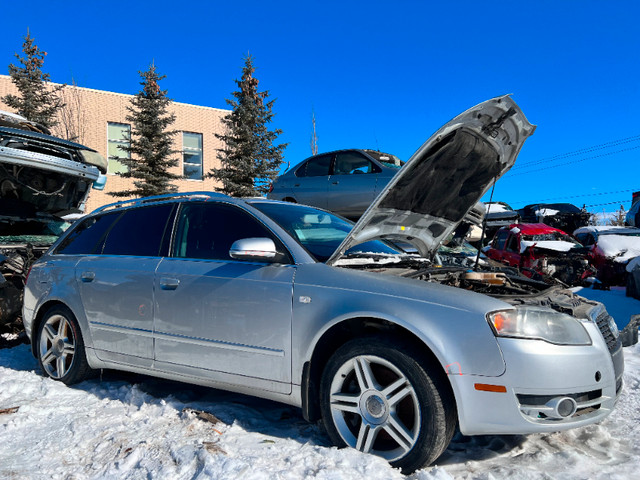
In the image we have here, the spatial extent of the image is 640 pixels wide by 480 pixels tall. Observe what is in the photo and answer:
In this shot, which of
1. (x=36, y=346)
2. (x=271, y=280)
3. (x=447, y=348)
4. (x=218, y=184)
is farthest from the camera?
(x=218, y=184)

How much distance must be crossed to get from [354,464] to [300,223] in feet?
5.67

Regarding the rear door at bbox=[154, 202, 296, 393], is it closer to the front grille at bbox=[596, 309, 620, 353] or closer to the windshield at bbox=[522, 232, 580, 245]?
the front grille at bbox=[596, 309, 620, 353]

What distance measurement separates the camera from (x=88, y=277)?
4102 mm

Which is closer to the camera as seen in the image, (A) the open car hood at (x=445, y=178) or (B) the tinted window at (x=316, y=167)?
(A) the open car hood at (x=445, y=178)

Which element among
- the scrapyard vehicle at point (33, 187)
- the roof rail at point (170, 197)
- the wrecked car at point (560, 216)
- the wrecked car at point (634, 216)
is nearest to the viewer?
the roof rail at point (170, 197)

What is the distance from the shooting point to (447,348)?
8.10 feet

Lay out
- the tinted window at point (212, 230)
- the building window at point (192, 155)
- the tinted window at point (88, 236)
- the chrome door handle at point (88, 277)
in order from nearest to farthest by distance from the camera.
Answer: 1. the tinted window at point (212, 230)
2. the chrome door handle at point (88, 277)
3. the tinted window at point (88, 236)
4. the building window at point (192, 155)

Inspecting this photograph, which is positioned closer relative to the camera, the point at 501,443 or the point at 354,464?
the point at 354,464

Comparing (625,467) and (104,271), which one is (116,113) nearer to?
(104,271)

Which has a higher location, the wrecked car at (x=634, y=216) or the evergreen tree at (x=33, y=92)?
the evergreen tree at (x=33, y=92)

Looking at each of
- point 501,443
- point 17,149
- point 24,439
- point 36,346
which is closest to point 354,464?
point 501,443

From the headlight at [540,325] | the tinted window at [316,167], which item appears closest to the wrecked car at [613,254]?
the tinted window at [316,167]

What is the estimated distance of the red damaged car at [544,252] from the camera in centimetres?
1158

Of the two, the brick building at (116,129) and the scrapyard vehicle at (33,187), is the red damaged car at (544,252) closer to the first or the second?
the scrapyard vehicle at (33,187)
